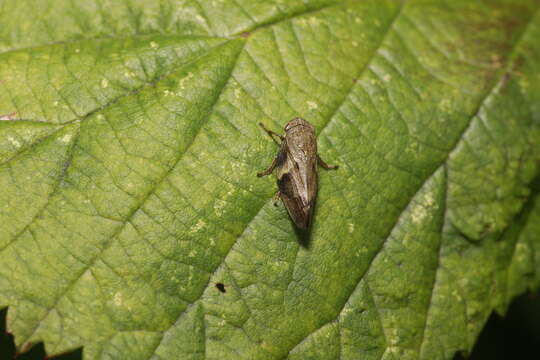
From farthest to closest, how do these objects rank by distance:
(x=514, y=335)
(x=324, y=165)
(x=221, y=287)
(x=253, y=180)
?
(x=514, y=335)
(x=324, y=165)
(x=253, y=180)
(x=221, y=287)

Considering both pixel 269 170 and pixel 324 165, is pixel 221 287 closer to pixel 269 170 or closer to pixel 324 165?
pixel 269 170

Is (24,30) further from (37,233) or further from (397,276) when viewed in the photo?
(397,276)

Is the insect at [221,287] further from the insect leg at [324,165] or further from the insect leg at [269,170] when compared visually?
the insect leg at [324,165]

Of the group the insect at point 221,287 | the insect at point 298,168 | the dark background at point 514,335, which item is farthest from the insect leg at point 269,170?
the dark background at point 514,335

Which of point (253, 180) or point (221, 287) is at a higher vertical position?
point (253, 180)

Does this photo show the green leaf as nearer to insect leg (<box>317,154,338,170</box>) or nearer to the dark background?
insect leg (<box>317,154,338,170</box>)

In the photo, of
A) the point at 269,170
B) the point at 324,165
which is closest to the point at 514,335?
the point at 324,165

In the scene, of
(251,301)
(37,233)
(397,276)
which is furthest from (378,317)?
(37,233)
